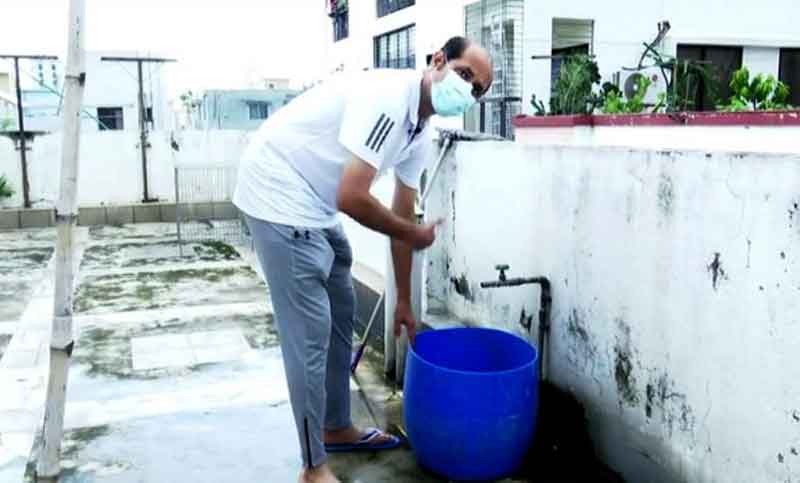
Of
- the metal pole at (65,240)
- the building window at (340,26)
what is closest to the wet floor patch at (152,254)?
the metal pole at (65,240)

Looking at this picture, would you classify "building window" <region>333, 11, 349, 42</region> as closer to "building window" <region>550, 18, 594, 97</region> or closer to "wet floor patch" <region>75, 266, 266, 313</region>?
"building window" <region>550, 18, 594, 97</region>

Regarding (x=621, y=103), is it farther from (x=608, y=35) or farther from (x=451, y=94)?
(x=451, y=94)

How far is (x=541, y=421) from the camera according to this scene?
2.49m

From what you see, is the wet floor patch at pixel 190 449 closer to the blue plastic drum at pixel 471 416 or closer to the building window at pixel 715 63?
the blue plastic drum at pixel 471 416

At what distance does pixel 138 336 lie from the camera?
384cm

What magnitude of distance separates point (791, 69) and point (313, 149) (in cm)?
941

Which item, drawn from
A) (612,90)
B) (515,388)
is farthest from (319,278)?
(612,90)

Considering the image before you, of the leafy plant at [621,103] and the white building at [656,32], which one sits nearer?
the leafy plant at [621,103]

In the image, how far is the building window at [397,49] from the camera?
11.1 metres

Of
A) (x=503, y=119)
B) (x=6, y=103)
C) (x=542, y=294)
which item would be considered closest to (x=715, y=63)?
(x=503, y=119)

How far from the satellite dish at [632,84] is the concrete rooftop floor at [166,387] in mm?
4726

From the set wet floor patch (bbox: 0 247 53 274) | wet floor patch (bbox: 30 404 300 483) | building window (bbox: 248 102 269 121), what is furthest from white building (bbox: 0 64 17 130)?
wet floor patch (bbox: 30 404 300 483)

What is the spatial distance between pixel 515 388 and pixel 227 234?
224 inches

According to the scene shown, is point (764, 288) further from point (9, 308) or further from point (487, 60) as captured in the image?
point (9, 308)
